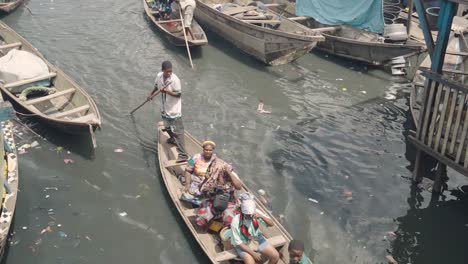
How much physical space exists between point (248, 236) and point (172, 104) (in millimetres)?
3375

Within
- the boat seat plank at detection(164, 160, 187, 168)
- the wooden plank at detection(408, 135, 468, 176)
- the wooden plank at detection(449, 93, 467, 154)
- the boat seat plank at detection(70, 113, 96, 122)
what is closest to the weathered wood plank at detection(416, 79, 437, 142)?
the wooden plank at detection(408, 135, 468, 176)

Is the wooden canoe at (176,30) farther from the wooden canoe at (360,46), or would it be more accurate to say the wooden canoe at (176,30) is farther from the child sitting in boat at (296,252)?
the child sitting in boat at (296,252)

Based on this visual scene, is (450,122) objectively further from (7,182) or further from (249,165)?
(7,182)

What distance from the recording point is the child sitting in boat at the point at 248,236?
6.26 m

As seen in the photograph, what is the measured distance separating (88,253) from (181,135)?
2880mm

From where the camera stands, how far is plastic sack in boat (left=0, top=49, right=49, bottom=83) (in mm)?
10766

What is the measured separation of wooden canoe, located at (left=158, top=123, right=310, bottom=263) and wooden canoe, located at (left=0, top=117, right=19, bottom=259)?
8.00ft

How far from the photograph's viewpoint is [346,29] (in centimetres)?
1495

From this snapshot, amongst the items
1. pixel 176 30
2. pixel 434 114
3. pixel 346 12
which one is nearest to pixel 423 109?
pixel 434 114

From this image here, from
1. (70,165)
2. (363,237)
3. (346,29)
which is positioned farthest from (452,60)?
(70,165)

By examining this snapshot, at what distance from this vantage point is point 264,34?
13719 millimetres

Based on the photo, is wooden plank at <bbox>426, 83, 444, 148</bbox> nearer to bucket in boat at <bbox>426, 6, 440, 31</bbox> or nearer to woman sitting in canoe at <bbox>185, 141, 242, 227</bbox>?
woman sitting in canoe at <bbox>185, 141, 242, 227</bbox>

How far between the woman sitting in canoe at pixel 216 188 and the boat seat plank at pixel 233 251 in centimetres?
51

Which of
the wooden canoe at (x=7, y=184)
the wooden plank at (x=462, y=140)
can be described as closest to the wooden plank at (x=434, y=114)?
the wooden plank at (x=462, y=140)
